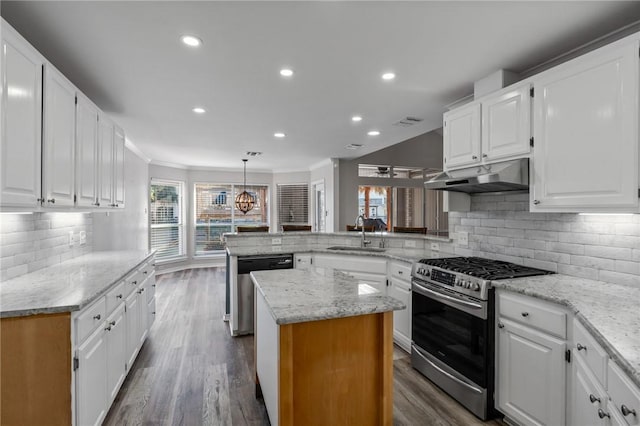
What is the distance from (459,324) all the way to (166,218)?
274 inches

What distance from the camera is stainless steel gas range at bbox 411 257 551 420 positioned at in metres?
2.10

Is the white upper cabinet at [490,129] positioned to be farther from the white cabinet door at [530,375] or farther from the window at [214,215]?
the window at [214,215]

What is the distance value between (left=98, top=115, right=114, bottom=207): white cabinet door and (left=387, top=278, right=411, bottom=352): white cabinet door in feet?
9.67

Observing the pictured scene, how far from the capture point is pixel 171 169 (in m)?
7.40

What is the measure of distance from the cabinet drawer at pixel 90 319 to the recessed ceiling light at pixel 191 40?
1.74m

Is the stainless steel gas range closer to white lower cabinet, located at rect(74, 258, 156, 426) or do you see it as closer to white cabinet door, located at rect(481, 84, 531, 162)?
white cabinet door, located at rect(481, 84, 531, 162)

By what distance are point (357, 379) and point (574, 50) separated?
262cm

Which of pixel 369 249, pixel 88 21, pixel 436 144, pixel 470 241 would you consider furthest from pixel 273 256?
pixel 436 144

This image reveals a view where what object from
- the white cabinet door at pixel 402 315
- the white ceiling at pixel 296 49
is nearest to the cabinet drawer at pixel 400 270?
the white cabinet door at pixel 402 315

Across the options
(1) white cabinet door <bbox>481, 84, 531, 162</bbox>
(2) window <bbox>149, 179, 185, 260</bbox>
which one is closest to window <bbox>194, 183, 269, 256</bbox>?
(2) window <bbox>149, 179, 185, 260</bbox>

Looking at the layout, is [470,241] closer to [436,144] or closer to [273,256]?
[273,256]

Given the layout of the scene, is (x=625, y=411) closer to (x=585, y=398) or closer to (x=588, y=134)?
(x=585, y=398)

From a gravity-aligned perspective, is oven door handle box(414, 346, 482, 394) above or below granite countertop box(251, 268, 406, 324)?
below

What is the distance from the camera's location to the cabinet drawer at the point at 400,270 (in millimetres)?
3053
